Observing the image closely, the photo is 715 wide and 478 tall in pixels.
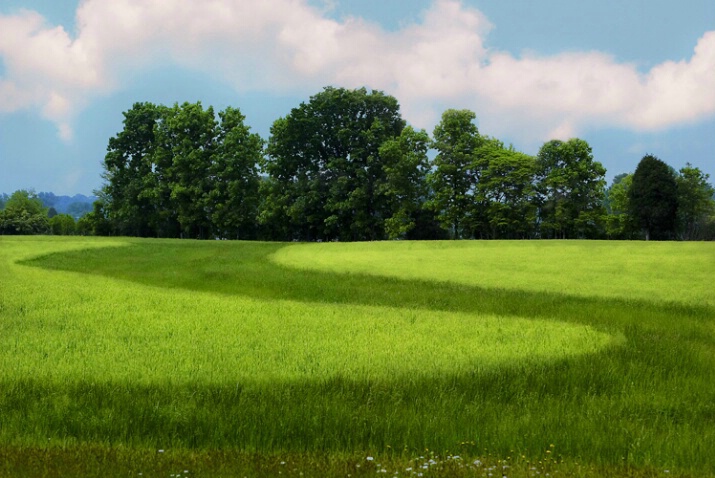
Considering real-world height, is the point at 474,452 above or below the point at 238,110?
below

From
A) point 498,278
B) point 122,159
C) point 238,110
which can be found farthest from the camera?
point 122,159

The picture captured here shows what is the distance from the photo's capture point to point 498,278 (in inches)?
993

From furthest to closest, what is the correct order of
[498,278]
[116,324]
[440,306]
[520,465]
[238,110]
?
[238,110] → [498,278] → [440,306] → [116,324] → [520,465]

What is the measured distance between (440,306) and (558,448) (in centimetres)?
1351

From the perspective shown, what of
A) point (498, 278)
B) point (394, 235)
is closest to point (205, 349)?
point (498, 278)

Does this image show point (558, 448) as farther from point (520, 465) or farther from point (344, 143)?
point (344, 143)

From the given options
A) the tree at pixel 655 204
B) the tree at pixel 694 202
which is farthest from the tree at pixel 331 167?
the tree at pixel 694 202

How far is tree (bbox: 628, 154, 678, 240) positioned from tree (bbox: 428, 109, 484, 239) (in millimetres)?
18766

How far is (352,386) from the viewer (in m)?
9.20

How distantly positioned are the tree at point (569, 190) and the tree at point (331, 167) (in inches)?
649

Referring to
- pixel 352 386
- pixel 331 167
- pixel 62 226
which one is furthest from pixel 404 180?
pixel 62 226

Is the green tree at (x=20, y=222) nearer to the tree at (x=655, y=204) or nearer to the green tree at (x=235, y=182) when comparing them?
the green tree at (x=235, y=182)

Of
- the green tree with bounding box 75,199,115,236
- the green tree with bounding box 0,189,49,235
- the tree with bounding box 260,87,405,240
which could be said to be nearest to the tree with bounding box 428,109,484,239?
the tree with bounding box 260,87,405,240

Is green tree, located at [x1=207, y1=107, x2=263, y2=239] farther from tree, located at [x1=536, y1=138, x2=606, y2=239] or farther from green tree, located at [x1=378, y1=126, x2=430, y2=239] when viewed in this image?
tree, located at [x1=536, y1=138, x2=606, y2=239]
